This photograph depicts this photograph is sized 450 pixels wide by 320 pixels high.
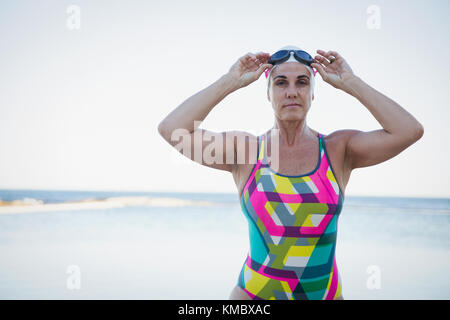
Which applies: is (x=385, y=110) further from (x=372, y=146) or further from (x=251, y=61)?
(x=251, y=61)

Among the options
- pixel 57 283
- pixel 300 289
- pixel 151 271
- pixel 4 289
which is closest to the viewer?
pixel 300 289

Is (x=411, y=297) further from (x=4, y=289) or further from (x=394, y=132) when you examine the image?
(x=4, y=289)

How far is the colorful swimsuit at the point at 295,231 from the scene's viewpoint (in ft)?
5.89

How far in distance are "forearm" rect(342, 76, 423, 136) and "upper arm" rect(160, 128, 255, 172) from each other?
0.80 m

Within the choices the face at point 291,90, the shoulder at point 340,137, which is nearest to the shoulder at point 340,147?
the shoulder at point 340,137

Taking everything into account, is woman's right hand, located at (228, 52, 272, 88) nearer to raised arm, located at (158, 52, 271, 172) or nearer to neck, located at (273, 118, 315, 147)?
raised arm, located at (158, 52, 271, 172)

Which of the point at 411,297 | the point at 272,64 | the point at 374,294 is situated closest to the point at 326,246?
the point at 272,64

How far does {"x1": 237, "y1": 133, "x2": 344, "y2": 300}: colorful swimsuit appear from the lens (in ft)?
5.89

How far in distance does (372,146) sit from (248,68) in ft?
3.27

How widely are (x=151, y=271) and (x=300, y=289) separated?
403cm

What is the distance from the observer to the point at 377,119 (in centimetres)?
187

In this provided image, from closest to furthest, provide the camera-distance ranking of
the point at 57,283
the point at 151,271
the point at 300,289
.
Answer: the point at 300,289 → the point at 57,283 → the point at 151,271

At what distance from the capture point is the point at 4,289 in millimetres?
4316

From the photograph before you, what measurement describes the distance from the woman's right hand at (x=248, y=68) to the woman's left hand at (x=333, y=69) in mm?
351
